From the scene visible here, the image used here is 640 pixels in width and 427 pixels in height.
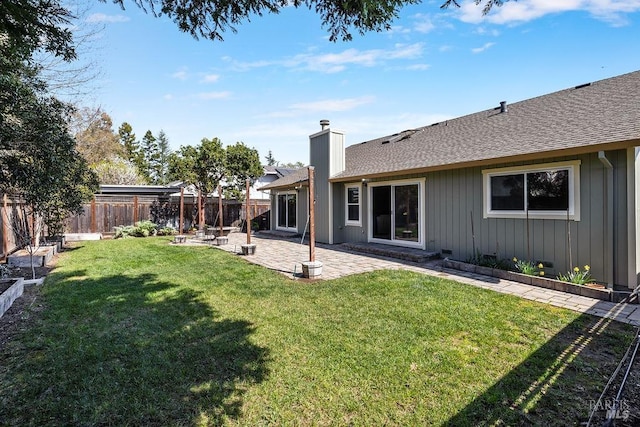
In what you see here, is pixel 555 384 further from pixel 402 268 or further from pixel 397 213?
pixel 397 213

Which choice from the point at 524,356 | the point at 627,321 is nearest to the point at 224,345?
the point at 524,356

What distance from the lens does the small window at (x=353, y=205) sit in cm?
1091

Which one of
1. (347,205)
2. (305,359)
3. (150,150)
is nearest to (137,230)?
(347,205)

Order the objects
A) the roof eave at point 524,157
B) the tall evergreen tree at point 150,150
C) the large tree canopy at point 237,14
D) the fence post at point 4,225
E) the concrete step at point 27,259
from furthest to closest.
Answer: the tall evergreen tree at point 150,150, the fence post at point 4,225, the concrete step at point 27,259, the roof eave at point 524,157, the large tree canopy at point 237,14

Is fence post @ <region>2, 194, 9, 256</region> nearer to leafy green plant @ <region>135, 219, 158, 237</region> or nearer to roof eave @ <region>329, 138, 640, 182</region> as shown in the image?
leafy green plant @ <region>135, 219, 158, 237</region>

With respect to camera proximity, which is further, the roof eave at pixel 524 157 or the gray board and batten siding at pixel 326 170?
the gray board and batten siding at pixel 326 170

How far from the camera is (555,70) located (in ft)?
29.4

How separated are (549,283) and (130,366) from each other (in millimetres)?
6089

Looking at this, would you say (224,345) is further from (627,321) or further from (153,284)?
(627,321)

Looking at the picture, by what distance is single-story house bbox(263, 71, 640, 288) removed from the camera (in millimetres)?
5242

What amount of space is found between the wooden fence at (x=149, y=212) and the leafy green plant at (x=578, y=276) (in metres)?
14.5

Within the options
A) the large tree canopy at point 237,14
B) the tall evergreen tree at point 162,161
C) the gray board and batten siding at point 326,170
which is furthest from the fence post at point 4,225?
the tall evergreen tree at point 162,161

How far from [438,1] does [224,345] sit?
158 inches

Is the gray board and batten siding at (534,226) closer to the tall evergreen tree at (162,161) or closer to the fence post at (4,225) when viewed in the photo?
the fence post at (4,225)
